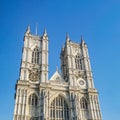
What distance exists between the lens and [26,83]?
104 ft

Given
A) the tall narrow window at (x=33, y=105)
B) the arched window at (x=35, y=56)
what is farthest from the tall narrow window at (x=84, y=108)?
the arched window at (x=35, y=56)

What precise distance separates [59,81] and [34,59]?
22.4ft

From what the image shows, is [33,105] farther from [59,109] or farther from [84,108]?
[84,108]

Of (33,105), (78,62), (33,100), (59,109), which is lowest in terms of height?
(59,109)

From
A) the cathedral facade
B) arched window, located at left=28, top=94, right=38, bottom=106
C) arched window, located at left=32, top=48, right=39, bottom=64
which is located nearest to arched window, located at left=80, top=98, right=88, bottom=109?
the cathedral facade

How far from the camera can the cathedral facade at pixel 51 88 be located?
1169 inches

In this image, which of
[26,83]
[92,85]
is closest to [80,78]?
[92,85]

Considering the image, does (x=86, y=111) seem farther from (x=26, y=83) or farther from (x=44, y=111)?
(x=26, y=83)

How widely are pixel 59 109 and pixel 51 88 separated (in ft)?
12.9

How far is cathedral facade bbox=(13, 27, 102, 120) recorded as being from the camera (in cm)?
2969

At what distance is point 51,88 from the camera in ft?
107

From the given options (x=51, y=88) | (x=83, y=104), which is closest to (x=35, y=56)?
(x=51, y=88)

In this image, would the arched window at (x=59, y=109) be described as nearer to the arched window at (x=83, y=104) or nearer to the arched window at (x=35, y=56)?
the arched window at (x=83, y=104)

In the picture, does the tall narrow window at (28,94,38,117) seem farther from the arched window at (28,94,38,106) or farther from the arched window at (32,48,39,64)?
the arched window at (32,48,39,64)
